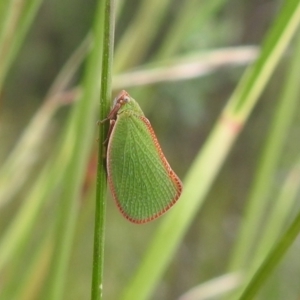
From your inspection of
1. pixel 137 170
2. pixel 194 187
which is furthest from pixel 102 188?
pixel 194 187

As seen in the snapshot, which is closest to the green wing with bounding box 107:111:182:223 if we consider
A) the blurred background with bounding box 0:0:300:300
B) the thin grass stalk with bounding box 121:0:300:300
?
the thin grass stalk with bounding box 121:0:300:300

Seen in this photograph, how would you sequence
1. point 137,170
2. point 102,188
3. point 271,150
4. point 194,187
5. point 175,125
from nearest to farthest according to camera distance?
point 102,188 < point 137,170 < point 194,187 < point 271,150 < point 175,125

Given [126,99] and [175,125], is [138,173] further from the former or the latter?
[175,125]

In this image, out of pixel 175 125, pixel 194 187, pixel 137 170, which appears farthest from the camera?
pixel 175 125

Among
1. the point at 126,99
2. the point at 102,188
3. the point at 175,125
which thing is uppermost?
the point at 175,125

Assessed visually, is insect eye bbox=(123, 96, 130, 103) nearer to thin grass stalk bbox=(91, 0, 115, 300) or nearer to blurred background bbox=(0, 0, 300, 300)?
thin grass stalk bbox=(91, 0, 115, 300)

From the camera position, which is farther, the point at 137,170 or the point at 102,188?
the point at 137,170

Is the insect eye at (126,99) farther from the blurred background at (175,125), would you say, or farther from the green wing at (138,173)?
the blurred background at (175,125)

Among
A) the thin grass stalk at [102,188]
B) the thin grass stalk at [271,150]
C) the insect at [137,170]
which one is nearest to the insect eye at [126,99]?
the insect at [137,170]

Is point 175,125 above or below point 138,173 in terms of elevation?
above
